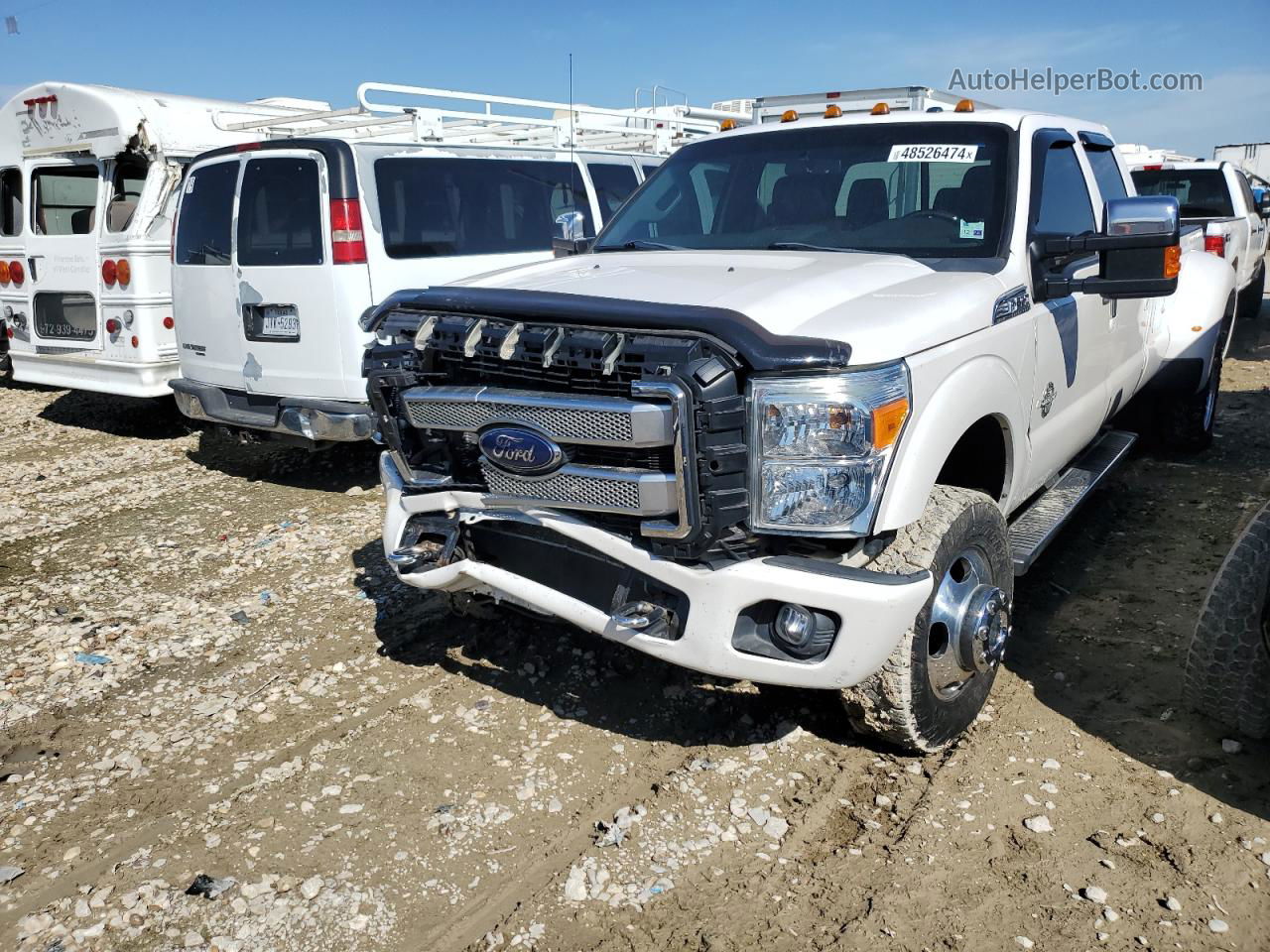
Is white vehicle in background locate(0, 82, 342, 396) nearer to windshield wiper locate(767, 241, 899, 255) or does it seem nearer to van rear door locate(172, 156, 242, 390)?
van rear door locate(172, 156, 242, 390)

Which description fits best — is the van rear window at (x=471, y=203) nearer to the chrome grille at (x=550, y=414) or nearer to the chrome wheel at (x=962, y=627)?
the chrome grille at (x=550, y=414)

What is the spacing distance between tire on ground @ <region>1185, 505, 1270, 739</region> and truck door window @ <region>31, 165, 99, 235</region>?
8640 millimetres

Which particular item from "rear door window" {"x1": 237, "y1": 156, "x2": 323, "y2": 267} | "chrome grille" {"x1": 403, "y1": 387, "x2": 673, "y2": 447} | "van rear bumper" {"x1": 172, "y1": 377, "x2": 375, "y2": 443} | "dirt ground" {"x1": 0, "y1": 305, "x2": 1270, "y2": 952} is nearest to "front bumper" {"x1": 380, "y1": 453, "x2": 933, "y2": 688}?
"chrome grille" {"x1": 403, "y1": 387, "x2": 673, "y2": 447}

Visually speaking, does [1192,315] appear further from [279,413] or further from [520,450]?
[279,413]

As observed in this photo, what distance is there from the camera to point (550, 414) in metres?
3.00

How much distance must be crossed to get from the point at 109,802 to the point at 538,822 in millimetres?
1395

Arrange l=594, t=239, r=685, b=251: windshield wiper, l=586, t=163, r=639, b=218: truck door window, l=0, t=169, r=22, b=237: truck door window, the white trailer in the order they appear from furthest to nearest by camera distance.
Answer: the white trailer
l=0, t=169, r=22, b=237: truck door window
l=586, t=163, r=639, b=218: truck door window
l=594, t=239, r=685, b=251: windshield wiper

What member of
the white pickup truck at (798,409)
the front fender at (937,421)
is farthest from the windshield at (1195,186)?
the front fender at (937,421)

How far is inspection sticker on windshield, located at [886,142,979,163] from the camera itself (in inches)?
156

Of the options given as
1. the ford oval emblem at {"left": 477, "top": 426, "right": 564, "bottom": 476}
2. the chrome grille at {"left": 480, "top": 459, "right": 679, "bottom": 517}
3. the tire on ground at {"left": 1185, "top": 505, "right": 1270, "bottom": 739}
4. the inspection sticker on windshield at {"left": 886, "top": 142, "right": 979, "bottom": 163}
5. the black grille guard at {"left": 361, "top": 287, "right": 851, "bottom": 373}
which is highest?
the inspection sticker on windshield at {"left": 886, "top": 142, "right": 979, "bottom": 163}

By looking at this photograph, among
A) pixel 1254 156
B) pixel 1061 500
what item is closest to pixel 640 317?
pixel 1061 500

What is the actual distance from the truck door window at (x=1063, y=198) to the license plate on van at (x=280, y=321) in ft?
13.8

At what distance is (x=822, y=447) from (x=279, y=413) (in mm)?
4435

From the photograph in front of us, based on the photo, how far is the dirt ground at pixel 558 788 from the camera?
271 cm
